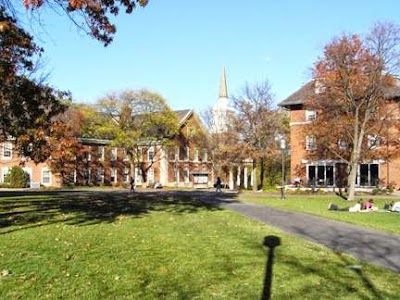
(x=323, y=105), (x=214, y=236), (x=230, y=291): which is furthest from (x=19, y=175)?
(x=230, y=291)

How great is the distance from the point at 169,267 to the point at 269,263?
1.82 metres

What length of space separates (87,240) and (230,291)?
546cm

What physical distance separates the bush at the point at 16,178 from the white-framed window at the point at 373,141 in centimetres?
3648

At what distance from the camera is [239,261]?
9648mm

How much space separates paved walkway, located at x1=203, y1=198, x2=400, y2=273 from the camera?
Answer: 1085 cm

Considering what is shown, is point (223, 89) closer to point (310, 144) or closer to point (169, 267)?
point (310, 144)

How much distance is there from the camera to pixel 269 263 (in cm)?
953

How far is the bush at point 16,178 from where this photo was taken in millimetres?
58634

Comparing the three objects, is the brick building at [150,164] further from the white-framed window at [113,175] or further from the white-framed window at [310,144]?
the white-framed window at [310,144]

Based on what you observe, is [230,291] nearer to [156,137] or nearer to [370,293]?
[370,293]

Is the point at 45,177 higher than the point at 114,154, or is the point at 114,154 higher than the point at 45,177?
the point at 114,154

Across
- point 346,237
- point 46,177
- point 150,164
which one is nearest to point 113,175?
point 150,164

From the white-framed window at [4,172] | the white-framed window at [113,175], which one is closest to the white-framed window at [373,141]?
the white-framed window at [113,175]

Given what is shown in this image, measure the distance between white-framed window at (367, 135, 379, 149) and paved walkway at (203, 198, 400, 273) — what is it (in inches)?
814
